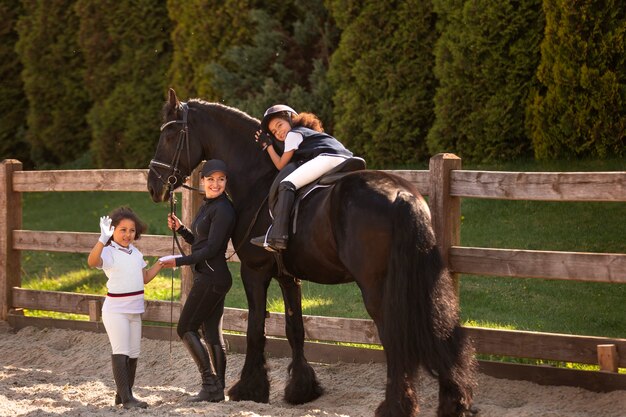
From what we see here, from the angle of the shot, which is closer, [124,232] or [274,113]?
[124,232]

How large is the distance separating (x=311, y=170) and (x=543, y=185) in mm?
1540

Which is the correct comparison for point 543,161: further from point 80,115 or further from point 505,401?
point 80,115

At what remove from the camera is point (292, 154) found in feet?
21.7

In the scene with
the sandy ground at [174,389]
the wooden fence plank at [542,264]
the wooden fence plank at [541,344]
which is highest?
the wooden fence plank at [542,264]

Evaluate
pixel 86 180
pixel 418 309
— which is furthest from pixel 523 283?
pixel 86 180

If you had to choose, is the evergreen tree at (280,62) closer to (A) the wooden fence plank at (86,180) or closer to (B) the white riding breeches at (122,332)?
(A) the wooden fence plank at (86,180)

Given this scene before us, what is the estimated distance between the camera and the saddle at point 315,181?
620 centimetres

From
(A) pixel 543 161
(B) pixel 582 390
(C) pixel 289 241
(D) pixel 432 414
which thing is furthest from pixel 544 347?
(A) pixel 543 161

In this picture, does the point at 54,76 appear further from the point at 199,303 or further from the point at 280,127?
the point at 199,303

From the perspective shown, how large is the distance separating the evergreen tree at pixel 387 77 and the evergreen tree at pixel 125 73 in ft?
13.9

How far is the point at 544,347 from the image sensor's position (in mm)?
6363

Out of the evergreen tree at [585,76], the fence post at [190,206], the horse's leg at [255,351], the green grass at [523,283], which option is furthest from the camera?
the evergreen tree at [585,76]

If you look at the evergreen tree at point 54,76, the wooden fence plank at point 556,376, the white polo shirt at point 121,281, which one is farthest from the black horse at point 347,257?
the evergreen tree at point 54,76

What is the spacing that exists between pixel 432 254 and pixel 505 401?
4.66 ft
